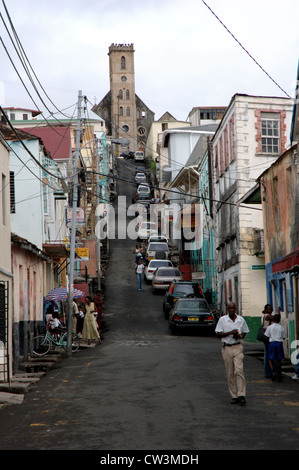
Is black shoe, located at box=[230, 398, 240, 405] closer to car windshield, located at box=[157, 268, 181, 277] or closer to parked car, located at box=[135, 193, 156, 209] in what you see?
car windshield, located at box=[157, 268, 181, 277]

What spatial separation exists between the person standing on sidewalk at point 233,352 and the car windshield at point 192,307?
16.3 meters

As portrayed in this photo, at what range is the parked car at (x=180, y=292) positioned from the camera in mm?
34812

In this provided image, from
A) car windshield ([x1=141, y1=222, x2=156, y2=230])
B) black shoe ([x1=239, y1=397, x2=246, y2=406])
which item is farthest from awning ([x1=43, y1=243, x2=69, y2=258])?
car windshield ([x1=141, y1=222, x2=156, y2=230])

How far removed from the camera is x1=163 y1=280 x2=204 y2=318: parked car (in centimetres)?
3481

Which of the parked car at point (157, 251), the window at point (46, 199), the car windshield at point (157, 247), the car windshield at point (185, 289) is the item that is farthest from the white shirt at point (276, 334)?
the car windshield at point (157, 247)

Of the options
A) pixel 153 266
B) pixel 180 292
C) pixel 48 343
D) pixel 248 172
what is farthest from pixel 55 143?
pixel 48 343

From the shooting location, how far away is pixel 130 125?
5448 inches

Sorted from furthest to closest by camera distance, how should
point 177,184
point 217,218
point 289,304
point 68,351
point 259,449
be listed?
point 177,184, point 217,218, point 68,351, point 289,304, point 259,449

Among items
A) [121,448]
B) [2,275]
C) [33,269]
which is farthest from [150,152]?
[121,448]

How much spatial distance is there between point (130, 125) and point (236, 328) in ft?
415

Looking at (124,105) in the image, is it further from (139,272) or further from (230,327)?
(230,327)

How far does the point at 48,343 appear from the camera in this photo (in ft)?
85.6

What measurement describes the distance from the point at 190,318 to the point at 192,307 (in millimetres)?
734

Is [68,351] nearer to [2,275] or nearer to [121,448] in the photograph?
[2,275]
